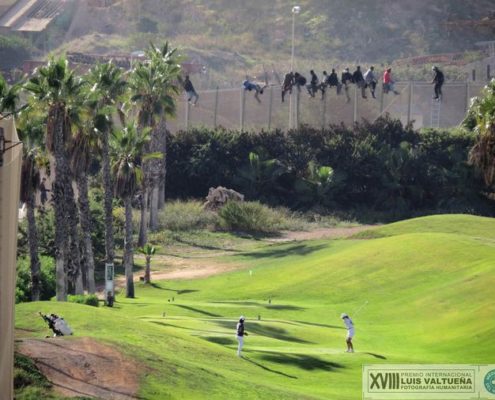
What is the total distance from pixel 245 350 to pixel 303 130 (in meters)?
61.7

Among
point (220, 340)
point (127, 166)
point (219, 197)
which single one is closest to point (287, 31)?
point (219, 197)

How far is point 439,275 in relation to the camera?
67.3m

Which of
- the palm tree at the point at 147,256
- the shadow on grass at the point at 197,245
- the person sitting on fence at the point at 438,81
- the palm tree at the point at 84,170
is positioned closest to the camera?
the palm tree at the point at 84,170

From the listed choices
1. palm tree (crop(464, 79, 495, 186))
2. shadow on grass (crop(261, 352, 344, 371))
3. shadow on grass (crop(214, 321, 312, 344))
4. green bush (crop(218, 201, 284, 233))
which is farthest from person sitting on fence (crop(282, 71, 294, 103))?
shadow on grass (crop(261, 352, 344, 371))

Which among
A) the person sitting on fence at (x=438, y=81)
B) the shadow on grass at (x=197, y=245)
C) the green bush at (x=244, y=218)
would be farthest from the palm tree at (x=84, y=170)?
the person sitting on fence at (x=438, y=81)

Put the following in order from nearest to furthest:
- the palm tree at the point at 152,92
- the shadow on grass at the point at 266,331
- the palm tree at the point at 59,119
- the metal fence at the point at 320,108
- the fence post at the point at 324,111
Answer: the shadow on grass at the point at 266,331
the palm tree at the point at 59,119
the palm tree at the point at 152,92
the metal fence at the point at 320,108
the fence post at the point at 324,111

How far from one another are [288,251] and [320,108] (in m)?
35.1

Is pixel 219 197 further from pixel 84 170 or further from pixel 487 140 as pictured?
pixel 487 140

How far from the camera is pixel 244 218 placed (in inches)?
3760

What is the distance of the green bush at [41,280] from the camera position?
68.1m

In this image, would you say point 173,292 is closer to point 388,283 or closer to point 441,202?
point 388,283

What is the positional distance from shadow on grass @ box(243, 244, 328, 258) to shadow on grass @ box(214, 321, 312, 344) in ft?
76.1

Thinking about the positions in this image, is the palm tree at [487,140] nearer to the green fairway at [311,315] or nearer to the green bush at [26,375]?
the green fairway at [311,315]

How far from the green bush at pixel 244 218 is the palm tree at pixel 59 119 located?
105 ft
